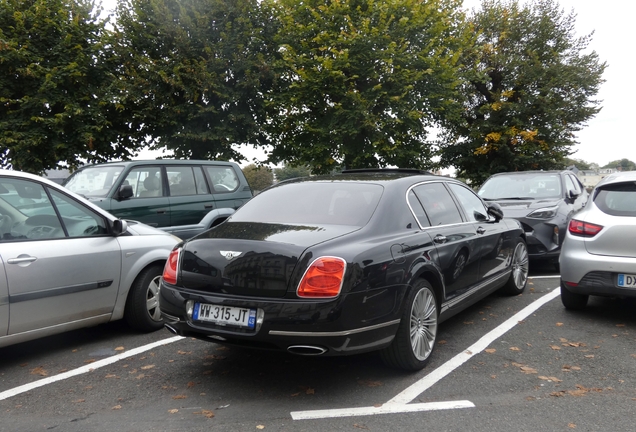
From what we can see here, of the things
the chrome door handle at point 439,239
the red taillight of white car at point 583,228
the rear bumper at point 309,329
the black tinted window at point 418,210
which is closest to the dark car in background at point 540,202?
the red taillight of white car at point 583,228

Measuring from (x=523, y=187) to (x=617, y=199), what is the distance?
Answer: 4593 millimetres

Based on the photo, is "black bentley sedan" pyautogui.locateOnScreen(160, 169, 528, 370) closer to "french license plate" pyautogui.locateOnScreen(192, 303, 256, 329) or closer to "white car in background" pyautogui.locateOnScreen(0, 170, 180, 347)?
"french license plate" pyautogui.locateOnScreen(192, 303, 256, 329)

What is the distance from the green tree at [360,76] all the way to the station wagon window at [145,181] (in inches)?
586

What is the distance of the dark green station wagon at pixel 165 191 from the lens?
8.58 metres

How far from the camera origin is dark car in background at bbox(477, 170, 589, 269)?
864 centimetres

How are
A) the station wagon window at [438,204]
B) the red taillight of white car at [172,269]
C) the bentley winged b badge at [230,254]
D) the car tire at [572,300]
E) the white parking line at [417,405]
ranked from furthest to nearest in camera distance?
the car tire at [572,300], the station wagon window at [438,204], the red taillight of white car at [172,269], the bentley winged b badge at [230,254], the white parking line at [417,405]

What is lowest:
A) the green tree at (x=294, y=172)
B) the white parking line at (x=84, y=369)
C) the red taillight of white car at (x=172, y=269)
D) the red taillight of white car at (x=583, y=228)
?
the white parking line at (x=84, y=369)

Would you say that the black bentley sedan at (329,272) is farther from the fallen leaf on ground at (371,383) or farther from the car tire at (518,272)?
the car tire at (518,272)

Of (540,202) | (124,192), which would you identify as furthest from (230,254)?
(540,202)

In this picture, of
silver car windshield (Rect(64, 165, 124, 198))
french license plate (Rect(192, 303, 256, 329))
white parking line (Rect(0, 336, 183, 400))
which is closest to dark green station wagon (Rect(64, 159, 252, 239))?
silver car windshield (Rect(64, 165, 124, 198))

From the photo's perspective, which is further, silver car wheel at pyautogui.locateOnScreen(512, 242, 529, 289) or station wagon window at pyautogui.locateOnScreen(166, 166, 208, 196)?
station wagon window at pyautogui.locateOnScreen(166, 166, 208, 196)

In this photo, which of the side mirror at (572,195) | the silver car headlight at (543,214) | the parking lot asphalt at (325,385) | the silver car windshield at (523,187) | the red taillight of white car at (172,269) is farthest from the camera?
the silver car windshield at (523,187)

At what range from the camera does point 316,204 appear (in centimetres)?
458

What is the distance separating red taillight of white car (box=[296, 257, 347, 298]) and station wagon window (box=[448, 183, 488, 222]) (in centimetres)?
251
